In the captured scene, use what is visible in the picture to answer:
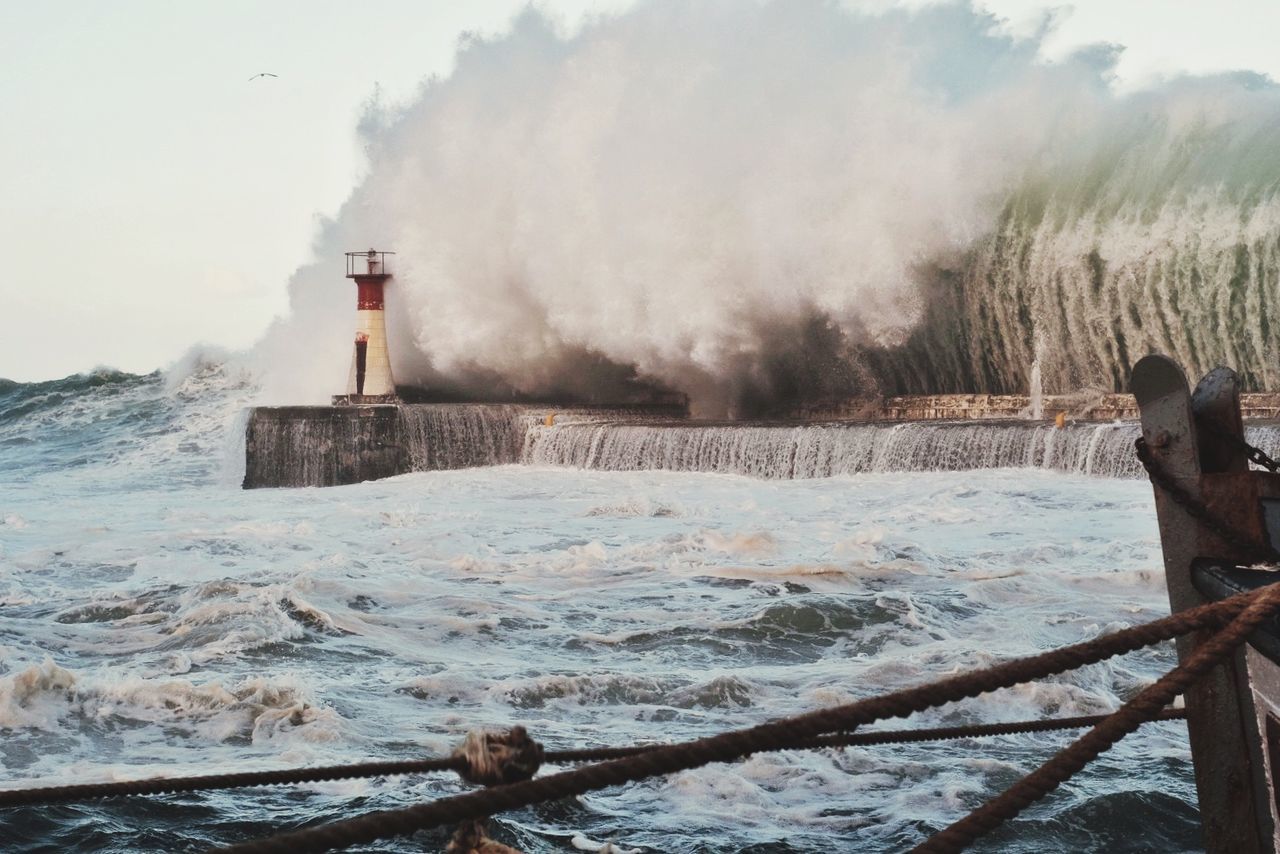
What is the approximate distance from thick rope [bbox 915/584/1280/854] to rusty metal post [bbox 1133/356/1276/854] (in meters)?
0.67

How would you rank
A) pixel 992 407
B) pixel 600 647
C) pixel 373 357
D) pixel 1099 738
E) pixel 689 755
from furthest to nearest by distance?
pixel 373 357
pixel 992 407
pixel 600 647
pixel 1099 738
pixel 689 755

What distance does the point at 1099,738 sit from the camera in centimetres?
183

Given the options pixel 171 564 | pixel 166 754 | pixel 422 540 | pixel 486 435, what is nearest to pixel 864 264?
pixel 486 435

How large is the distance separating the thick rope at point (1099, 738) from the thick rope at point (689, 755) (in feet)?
0.17

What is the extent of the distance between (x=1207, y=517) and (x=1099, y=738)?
38.6 inches

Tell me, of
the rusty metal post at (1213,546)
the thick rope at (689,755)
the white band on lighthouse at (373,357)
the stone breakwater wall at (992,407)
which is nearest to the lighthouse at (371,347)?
the white band on lighthouse at (373,357)

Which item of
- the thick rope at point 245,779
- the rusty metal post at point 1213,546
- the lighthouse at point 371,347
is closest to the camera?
the thick rope at point 245,779

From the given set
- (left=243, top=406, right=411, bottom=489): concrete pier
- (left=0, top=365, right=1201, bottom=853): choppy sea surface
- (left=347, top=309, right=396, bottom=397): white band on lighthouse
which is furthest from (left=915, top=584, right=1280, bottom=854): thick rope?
(left=347, top=309, right=396, bottom=397): white band on lighthouse

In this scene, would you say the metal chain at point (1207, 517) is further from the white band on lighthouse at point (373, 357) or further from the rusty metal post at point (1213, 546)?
the white band on lighthouse at point (373, 357)

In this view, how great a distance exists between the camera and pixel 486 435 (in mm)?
19312

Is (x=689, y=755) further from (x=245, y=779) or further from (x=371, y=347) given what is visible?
(x=371, y=347)

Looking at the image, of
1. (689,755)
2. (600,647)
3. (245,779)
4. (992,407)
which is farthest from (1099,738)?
(992,407)

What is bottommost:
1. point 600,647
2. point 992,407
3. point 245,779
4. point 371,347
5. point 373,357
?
point 600,647

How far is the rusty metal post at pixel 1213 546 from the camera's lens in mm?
2535
